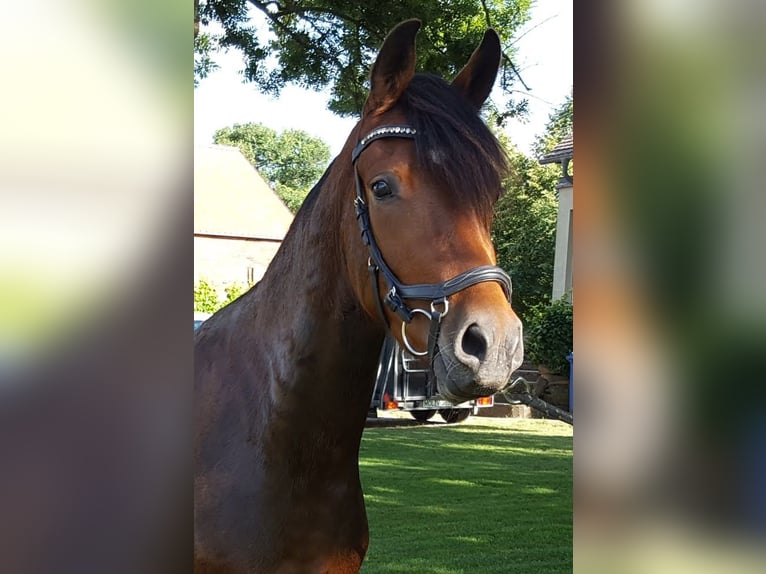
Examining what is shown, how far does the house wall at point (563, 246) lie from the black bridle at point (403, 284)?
60.5ft

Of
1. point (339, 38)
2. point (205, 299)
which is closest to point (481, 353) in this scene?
point (339, 38)

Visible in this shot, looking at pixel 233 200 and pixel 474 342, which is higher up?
pixel 233 200

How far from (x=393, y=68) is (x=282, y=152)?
2404 inches

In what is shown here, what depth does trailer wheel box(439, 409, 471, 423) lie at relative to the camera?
1605 centimetres

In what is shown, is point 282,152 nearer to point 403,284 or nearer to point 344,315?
point 344,315
